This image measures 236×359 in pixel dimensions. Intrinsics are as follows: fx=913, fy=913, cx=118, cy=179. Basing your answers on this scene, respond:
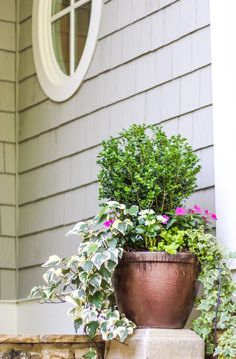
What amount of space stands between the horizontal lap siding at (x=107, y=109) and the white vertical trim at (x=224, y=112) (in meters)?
0.08

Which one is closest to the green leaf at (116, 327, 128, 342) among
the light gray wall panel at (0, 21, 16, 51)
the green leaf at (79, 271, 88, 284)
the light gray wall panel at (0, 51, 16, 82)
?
the green leaf at (79, 271, 88, 284)

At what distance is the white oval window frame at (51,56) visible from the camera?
5164 mm

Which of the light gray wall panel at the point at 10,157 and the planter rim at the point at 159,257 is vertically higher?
the light gray wall panel at the point at 10,157

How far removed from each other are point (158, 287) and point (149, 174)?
0.47 metres

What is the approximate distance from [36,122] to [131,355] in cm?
228

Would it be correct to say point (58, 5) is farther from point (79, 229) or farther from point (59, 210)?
point (79, 229)

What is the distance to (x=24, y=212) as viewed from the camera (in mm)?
5617

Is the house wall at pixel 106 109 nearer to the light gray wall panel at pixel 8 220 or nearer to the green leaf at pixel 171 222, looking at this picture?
the light gray wall panel at pixel 8 220

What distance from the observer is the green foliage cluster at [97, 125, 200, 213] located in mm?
3811

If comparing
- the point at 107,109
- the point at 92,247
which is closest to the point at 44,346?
the point at 92,247

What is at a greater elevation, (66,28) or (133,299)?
(66,28)

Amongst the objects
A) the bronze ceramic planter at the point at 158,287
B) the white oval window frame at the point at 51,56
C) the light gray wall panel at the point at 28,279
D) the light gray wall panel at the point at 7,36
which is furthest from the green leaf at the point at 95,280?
the light gray wall panel at the point at 7,36

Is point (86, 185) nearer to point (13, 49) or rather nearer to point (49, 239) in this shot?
point (49, 239)

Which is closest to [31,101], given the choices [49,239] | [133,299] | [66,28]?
[66,28]
